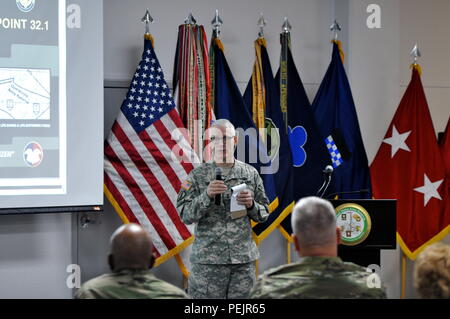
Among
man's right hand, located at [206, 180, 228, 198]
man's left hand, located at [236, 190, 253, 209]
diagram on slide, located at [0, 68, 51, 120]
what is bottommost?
man's left hand, located at [236, 190, 253, 209]

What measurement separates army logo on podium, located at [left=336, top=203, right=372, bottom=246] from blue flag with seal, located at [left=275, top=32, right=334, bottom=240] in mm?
1080

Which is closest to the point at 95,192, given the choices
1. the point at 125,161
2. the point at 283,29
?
the point at 125,161

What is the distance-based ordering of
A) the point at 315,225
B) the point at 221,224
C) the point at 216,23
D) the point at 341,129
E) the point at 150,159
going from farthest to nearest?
the point at 341,129
the point at 216,23
the point at 150,159
the point at 221,224
the point at 315,225

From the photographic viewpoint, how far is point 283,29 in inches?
179

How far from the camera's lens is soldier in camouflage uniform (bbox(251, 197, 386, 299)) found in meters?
1.72

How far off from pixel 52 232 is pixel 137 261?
2.64 metres

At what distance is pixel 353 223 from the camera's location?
3408mm

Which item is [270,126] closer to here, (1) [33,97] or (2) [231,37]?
(2) [231,37]

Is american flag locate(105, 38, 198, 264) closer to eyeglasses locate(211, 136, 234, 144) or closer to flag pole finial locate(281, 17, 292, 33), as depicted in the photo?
eyeglasses locate(211, 136, 234, 144)

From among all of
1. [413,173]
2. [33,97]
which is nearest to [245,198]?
[33,97]

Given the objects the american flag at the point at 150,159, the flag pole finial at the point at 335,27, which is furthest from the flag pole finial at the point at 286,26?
the american flag at the point at 150,159

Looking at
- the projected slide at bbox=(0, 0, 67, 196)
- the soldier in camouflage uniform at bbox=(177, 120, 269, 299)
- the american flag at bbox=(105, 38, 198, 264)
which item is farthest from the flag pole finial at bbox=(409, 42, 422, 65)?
the projected slide at bbox=(0, 0, 67, 196)

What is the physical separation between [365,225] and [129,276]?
6.75 ft
